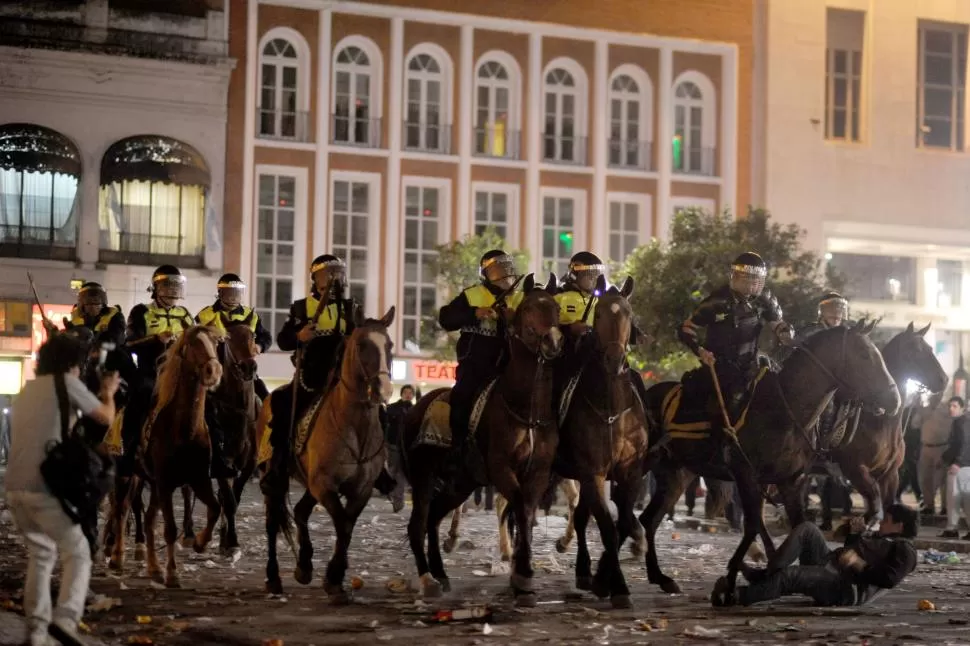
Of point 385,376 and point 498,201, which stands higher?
point 498,201

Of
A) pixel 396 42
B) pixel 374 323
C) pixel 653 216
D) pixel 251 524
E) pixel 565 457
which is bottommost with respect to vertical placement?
pixel 251 524

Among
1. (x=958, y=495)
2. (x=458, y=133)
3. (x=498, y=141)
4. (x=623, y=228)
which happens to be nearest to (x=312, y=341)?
(x=958, y=495)

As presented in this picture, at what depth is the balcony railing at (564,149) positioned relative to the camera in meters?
53.1

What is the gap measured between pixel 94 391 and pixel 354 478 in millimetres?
3100

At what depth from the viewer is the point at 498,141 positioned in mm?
52469

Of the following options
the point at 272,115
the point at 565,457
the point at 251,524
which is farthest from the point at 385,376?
the point at 272,115

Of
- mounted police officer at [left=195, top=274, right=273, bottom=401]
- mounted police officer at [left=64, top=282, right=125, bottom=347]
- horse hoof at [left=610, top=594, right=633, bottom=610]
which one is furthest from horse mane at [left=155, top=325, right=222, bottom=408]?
horse hoof at [left=610, top=594, right=633, bottom=610]

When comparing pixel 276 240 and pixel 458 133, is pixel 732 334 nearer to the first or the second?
pixel 276 240

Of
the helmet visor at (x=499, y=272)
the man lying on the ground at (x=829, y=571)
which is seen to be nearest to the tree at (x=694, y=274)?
the helmet visor at (x=499, y=272)

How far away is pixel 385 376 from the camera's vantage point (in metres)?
13.2

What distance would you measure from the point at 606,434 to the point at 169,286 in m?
5.71

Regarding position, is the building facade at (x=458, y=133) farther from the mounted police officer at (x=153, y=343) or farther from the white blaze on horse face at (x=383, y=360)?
the white blaze on horse face at (x=383, y=360)

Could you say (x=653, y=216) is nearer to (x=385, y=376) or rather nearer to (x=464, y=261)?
(x=464, y=261)

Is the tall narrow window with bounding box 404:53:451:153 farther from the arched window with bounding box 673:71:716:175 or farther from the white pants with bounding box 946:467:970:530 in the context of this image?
the white pants with bounding box 946:467:970:530
